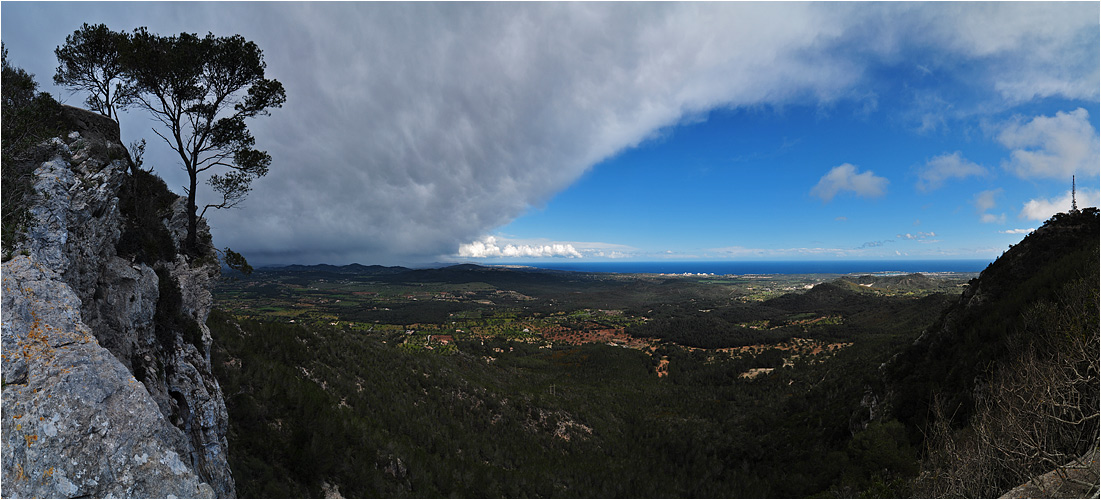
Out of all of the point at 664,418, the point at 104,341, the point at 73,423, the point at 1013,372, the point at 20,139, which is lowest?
the point at 664,418

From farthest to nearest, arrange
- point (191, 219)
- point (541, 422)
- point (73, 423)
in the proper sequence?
point (541, 422)
point (191, 219)
point (73, 423)

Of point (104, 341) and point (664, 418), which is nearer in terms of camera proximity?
point (104, 341)

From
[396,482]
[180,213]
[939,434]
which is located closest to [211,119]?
[180,213]

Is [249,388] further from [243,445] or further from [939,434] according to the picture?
[939,434]

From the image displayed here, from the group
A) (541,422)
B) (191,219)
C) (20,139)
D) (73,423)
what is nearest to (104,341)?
(73,423)

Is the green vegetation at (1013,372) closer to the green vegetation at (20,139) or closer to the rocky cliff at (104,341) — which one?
the rocky cliff at (104,341)

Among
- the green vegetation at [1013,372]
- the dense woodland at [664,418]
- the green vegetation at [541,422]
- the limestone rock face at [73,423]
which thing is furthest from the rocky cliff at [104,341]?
the green vegetation at [1013,372]

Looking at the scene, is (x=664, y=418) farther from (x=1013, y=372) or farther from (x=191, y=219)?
(x=191, y=219)

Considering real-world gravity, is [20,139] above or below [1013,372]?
above
